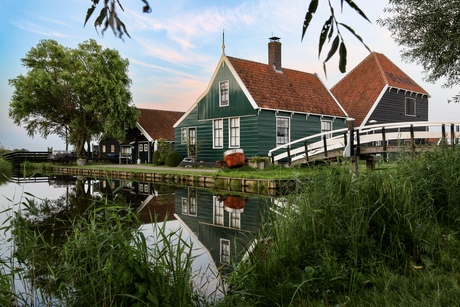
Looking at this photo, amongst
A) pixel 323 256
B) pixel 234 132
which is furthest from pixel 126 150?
pixel 323 256

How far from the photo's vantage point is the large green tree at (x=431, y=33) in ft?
41.8

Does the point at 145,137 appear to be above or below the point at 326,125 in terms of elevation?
below

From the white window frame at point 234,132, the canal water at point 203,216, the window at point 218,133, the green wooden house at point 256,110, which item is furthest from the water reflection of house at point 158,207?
the window at point 218,133

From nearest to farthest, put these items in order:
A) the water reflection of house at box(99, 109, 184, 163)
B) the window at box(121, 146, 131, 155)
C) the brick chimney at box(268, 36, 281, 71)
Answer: the brick chimney at box(268, 36, 281, 71), the water reflection of house at box(99, 109, 184, 163), the window at box(121, 146, 131, 155)

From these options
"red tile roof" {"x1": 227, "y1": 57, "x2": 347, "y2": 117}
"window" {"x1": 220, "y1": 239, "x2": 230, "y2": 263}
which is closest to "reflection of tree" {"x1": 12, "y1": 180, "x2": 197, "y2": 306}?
"window" {"x1": 220, "y1": 239, "x2": 230, "y2": 263}

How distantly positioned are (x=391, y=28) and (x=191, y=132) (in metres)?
13.1

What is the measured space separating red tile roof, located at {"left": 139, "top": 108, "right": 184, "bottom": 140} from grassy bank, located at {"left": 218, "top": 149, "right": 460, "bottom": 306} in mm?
26751

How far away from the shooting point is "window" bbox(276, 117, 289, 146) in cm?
2044

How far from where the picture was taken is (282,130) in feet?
67.6

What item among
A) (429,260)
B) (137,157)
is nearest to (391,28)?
(429,260)

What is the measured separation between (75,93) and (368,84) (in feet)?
73.6

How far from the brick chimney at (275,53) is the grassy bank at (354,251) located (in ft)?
60.7

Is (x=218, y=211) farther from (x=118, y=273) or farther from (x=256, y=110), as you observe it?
(x=256, y=110)

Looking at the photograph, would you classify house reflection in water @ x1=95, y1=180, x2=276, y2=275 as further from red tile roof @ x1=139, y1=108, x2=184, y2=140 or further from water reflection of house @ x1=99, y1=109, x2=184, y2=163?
red tile roof @ x1=139, y1=108, x2=184, y2=140
